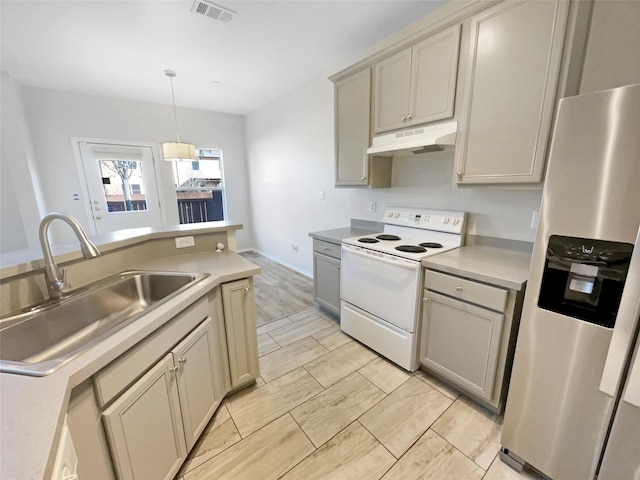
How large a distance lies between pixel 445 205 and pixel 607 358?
4.72 feet

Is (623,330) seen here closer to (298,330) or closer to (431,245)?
(431,245)

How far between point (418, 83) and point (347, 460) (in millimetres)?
2416

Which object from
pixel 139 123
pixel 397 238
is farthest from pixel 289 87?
pixel 397 238

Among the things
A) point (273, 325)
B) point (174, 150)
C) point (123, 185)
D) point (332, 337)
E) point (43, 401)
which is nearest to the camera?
point (43, 401)

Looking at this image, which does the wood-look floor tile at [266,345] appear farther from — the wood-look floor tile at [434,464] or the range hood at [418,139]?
the range hood at [418,139]

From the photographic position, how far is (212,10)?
6.59 ft

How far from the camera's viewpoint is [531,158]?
147cm

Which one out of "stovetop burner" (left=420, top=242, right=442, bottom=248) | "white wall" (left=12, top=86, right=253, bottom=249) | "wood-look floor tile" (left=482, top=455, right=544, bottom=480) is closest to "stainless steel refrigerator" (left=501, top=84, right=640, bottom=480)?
"wood-look floor tile" (left=482, top=455, right=544, bottom=480)

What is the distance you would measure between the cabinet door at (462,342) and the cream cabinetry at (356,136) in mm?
1239

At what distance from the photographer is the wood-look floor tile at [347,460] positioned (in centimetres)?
128

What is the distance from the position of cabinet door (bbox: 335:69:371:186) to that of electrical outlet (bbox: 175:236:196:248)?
4.90ft

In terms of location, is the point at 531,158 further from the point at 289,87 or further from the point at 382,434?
the point at 289,87

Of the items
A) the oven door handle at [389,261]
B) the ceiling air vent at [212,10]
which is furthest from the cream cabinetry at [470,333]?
the ceiling air vent at [212,10]

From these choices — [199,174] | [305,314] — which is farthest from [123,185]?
[305,314]
